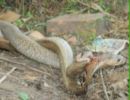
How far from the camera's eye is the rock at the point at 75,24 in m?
A: 5.38

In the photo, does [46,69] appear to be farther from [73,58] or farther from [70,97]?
[70,97]

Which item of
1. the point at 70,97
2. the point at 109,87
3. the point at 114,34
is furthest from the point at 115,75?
the point at 114,34

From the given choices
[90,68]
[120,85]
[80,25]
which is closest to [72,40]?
[80,25]

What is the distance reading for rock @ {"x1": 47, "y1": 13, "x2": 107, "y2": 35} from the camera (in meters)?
5.38

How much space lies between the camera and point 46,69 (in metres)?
4.55

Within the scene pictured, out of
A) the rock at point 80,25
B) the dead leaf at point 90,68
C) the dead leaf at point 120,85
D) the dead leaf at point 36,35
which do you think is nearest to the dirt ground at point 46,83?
the dead leaf at point 120,85

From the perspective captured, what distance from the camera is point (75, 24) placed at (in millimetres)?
5465

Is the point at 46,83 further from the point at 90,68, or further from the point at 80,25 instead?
the point at 80,25

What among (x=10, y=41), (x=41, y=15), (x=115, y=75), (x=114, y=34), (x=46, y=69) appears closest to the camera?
(x=115, y=75)

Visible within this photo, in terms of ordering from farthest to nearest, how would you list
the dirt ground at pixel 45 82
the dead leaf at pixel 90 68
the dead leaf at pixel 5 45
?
1. the dead leaf at pixel 5 45
2. the dirt ground at pixel 45 82
3. the dead leaf at pixel 90 68

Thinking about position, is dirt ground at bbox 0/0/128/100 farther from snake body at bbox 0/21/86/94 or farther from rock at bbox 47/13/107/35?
rock at bbox 47/13/107/35

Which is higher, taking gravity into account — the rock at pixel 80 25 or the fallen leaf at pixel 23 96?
the rock at pixel 80 25

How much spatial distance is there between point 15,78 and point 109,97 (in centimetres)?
85

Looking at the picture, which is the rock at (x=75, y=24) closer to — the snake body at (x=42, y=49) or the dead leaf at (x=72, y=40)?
the dead leaf at (x=72, y=40)
